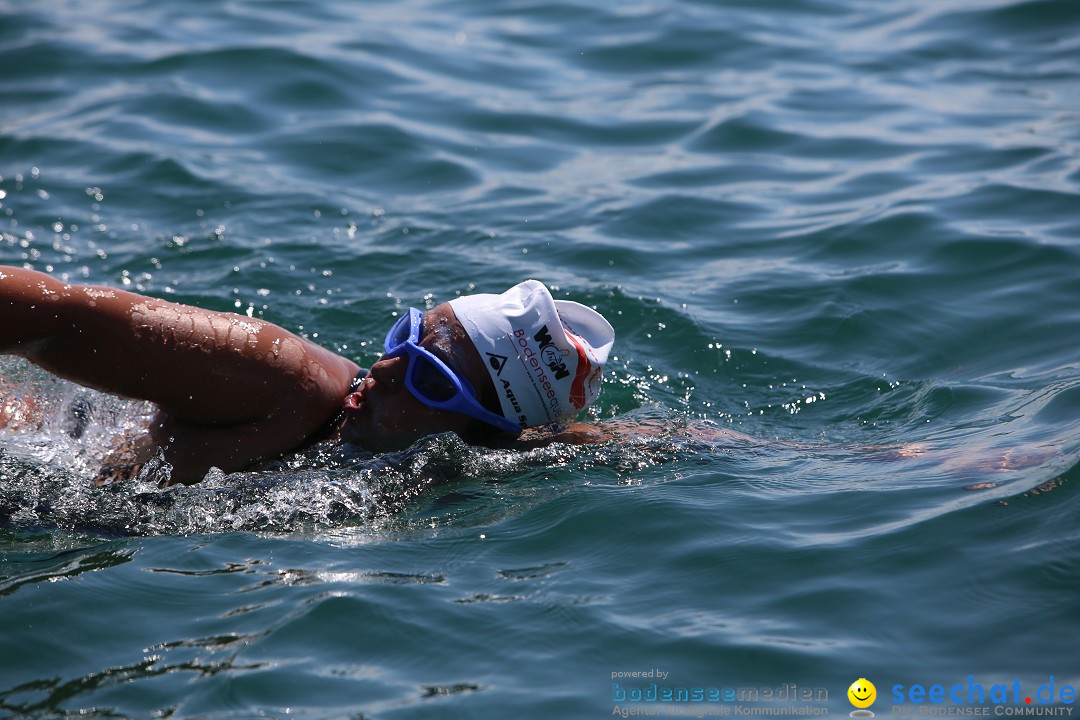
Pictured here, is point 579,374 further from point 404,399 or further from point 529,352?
point 404,399

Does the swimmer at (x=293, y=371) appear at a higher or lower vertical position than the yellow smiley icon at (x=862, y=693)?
higher

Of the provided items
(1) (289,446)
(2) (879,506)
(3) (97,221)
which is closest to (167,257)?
(3) (97,221)

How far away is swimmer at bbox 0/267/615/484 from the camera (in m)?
4.10

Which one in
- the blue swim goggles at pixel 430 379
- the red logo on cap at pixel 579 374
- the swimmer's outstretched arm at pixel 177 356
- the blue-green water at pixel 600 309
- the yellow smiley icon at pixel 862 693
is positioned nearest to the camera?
the yellow smiley icon at pixel 862 693

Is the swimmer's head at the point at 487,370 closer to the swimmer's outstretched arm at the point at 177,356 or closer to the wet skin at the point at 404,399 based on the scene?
the wet skin at the point at 404,399

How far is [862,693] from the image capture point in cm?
341

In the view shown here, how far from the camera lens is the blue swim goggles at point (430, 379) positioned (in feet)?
15.6

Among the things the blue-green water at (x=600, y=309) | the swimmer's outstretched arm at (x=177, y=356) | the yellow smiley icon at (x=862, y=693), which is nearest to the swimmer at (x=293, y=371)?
the swimmer's outstretched arm at (x=177, y=356)

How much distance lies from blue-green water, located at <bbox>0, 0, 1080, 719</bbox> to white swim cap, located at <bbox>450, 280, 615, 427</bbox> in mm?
→ 233

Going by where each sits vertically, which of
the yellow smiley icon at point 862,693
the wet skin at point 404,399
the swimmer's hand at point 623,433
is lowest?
the yellow smiley icon at point 862,693

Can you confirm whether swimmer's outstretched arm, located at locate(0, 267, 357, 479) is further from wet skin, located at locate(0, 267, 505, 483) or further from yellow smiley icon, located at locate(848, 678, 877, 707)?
yellow smiley icon, located at locate(848, 678, 877, 707)

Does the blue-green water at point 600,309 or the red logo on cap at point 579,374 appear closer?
the blue-green water at point 600,309

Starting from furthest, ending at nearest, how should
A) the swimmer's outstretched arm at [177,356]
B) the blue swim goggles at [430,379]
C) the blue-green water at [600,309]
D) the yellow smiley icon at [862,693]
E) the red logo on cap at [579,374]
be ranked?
the red logo on cap at [579,374], the blue swim goggles at [430,379], the swimmer's outstretched arm at [177,356], the blue-green water at [600,309], the yellow smiley icon at [862,693]

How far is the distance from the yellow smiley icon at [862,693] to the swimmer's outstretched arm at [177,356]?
7.29 feet
